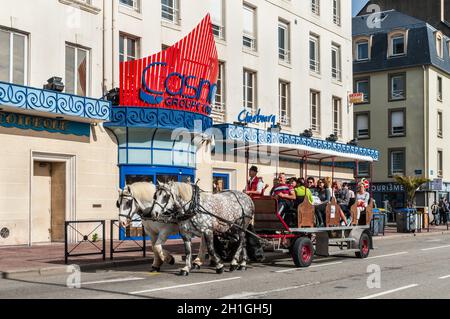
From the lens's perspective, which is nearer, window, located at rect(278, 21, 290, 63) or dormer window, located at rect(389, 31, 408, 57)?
window, located at rect(278, 21, 290, 63)

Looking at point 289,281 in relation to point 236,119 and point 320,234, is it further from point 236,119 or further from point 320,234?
point 236,119

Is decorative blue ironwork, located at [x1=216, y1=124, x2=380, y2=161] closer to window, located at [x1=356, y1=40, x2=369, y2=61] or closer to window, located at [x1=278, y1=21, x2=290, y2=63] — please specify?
window, located at [x1=278, y1=21, x2=290, y2=63]

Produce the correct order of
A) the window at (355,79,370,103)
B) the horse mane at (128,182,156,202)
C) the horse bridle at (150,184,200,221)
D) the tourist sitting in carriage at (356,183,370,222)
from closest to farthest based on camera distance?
the horse mane at (128,182,156,202) < the horse bridle at (150,184,200,221) < the tourist sitting in carriage at (356,183,370,222) < the window at (355,79,370,103)

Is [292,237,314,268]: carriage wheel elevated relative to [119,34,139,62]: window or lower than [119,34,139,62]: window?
lower

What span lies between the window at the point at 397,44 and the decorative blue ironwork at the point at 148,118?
103 ft

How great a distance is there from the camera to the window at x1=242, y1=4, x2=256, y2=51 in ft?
89.6

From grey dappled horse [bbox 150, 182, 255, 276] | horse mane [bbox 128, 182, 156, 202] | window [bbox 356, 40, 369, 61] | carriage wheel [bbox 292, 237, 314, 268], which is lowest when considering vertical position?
carriage wheel [bbox 292, 237, 314, 268]

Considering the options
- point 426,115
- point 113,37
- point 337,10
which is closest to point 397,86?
point 426,115

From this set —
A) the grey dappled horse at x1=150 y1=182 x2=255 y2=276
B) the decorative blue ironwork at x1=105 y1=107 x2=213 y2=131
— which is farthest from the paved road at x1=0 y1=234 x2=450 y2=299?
the decorative blue ironwork at x1=105 y1=107 x2=213 y2=131

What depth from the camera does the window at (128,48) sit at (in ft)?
71.1

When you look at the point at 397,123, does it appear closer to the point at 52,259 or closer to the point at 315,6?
the point at 315,6

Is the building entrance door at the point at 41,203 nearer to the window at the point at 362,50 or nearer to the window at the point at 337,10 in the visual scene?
the window at the point at 337,10

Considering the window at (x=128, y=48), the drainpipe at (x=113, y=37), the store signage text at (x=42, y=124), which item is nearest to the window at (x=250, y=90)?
the window at (x=128, y=48)
